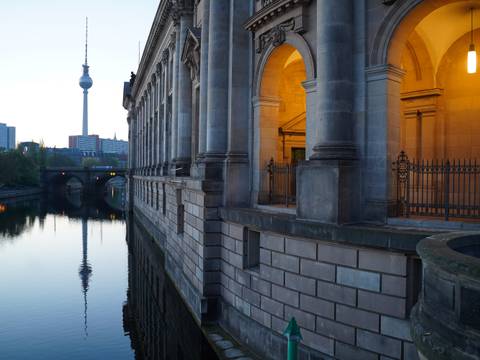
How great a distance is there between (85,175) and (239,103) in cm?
10892

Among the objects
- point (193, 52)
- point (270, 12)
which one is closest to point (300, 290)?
point (270, 12)

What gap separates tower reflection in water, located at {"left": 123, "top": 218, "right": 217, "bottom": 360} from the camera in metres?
15.5

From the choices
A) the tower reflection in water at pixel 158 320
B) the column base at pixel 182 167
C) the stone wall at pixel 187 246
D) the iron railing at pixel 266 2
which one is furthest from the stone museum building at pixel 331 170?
the column base at pixel 182 167

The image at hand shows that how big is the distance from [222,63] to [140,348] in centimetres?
1115

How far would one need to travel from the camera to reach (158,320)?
63.3 feet

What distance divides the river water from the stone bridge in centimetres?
7766

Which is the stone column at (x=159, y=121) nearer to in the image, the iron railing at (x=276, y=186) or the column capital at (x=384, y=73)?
the iron railing at (x=276, y=186)

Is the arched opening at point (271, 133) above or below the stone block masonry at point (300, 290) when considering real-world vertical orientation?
above

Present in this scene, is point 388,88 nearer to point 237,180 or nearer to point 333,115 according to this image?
point 333,115

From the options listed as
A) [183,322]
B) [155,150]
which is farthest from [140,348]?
[155,150]

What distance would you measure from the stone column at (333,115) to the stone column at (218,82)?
628cm

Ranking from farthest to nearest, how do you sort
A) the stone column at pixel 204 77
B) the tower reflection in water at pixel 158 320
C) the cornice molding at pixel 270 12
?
the stone column at pixel 204 77 → the tower reflection in water at pixel 158 320 → the cornice molding at pixel 270 12

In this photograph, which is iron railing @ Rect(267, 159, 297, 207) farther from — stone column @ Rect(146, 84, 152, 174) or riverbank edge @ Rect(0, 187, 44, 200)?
riverbank edge @ Rect(0, 187, 44, 200)

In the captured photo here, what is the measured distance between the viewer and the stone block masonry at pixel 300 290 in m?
9.62
